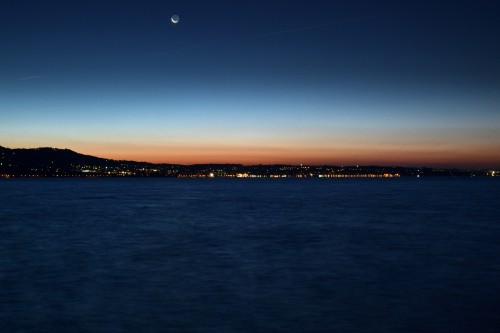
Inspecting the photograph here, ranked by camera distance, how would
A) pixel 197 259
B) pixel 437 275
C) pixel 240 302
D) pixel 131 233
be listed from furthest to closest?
pixel 131 233 → pixel 197 259 → pixel 437 275 → pixel 240 302

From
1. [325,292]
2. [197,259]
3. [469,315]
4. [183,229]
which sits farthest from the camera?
[183,229]

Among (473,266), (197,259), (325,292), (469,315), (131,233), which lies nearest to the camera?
(469,315)

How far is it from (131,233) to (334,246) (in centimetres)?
1305

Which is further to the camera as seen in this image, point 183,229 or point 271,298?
point 183,229

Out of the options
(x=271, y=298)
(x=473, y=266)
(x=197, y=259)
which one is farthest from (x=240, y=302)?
(x=473, y=266)

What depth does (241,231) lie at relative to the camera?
32.7m

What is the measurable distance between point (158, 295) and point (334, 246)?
→ 1273cm

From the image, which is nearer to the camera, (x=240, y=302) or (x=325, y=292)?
(x=240, y=302)

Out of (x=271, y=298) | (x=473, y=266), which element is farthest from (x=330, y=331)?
(x=473, y=266)

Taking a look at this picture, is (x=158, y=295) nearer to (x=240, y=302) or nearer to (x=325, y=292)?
(x=240, y=302)

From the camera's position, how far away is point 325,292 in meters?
15.2

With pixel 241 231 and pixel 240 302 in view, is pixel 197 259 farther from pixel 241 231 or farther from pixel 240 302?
pixel 241 231

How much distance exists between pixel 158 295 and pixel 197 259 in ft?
22.0

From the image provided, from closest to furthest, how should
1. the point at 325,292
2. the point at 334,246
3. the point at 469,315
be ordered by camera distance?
the point at 469,315 → the point at 325,292 → the point at 334,246
